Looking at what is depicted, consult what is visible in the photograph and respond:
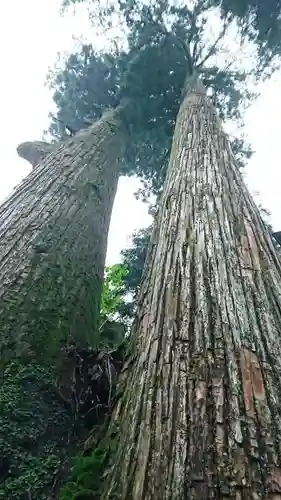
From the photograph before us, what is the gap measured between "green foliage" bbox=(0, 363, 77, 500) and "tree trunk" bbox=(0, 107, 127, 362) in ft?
0.93

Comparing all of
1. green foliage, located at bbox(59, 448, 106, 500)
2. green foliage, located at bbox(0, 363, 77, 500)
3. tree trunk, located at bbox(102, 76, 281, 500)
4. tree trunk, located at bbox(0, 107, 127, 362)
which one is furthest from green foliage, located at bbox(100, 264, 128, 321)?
green foliage, located at bbox(59, 448, 106, 500)

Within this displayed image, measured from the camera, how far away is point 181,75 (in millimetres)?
12008

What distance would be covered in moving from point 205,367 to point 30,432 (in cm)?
170

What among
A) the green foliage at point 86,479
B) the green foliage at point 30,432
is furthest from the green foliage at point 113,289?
the green foliage at point 86,479

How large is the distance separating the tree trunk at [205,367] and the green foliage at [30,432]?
0.92 metres

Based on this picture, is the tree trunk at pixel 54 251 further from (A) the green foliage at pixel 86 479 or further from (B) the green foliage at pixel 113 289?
(B) the green foliage at pixel 113 289

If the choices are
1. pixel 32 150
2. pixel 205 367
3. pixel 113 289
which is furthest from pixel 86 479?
pixel 113 289

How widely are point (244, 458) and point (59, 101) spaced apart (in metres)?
13.2

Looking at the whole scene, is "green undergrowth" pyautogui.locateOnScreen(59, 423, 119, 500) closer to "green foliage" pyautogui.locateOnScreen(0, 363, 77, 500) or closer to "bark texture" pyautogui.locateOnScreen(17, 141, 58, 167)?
"green foliage" pyautogui.locateOnScreen(0, 363, 77, 500)

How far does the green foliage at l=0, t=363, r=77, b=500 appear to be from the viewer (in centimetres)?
295

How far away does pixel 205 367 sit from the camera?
2.18 m

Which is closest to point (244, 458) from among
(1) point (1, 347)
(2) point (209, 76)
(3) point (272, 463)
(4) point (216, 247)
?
(3) point (272, 463)

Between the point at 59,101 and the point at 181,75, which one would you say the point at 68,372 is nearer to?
the point at 181,75

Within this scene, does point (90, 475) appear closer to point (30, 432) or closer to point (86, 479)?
point (86, 479)
